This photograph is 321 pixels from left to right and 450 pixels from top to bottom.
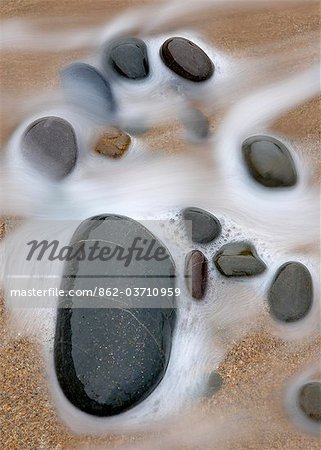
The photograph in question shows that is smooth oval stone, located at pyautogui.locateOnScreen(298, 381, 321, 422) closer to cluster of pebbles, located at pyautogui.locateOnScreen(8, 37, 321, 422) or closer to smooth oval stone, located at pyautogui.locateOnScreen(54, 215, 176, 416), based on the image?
cluster of pebbles, located at pyautogui.locateOnScreen(8, 37, 321, 422)

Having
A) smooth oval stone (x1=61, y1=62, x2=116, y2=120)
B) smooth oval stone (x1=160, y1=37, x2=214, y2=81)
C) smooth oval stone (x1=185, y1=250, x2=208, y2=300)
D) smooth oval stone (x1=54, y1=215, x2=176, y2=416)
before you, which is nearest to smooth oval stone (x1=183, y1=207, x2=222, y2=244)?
smooth oval stone (x1=185, y1=250, x2=208, y2=300)

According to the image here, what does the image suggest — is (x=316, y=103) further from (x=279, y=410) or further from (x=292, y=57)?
(x=279, y=410)

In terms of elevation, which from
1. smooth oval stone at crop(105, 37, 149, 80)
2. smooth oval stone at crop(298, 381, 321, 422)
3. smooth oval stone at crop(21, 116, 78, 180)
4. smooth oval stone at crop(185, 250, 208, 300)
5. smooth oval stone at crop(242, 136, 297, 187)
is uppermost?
smooth oval stone at crop(105, 37, 149, 80)

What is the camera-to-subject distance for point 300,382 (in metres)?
5.51

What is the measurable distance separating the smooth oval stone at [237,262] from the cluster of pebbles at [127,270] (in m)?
0.01

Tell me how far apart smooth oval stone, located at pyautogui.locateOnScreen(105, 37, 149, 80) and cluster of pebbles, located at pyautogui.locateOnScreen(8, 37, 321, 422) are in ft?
0.04

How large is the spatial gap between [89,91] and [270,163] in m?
2.34

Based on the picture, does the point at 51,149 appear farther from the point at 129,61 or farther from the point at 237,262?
the point at 237,262

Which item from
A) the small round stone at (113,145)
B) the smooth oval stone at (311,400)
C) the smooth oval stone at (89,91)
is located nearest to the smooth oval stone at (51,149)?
the small round stone at (113,145)

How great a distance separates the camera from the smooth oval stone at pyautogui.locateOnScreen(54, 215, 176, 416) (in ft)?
16.8

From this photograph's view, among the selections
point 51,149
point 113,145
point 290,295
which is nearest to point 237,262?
point 290,295

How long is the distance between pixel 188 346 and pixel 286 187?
2.16 m

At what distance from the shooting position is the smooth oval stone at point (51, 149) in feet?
20.1

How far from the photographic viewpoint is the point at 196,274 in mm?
5715
